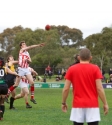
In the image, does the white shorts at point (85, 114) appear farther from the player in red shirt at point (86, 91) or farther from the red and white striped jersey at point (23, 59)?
the red and white striped jersey at point (23, 59)

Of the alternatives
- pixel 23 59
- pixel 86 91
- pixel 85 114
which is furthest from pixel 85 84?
pixel 23 59

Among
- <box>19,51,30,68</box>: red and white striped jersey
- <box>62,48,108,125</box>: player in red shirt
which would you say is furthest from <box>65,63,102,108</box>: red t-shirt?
<box>19,51,30,68</box>: red and white striped jersey

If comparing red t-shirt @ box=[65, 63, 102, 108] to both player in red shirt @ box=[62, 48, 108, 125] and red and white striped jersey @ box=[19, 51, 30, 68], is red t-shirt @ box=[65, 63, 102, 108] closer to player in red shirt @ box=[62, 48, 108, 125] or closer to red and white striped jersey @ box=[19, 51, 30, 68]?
player in red shirt @ box=[62, 48, 108, 125]

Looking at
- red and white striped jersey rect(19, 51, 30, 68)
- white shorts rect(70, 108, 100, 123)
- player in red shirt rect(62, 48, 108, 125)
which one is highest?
red and white striped jersey rect(19, 51, 30, 68)

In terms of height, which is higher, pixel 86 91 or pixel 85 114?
pixel 86 91

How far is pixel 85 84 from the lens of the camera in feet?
24.6

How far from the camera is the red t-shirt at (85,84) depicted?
24.5 ft

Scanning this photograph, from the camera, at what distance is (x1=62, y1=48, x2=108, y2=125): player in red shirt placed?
7477 mm

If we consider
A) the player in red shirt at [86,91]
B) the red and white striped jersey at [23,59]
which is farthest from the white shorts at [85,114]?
the red and white striped jersey at [23,59]

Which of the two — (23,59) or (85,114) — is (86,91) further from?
(23,59)

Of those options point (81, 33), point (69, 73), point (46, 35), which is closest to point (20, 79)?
point (69, 73)

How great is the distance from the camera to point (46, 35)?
236 feet

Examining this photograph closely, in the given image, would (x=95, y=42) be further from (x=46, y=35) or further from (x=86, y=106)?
(x=86, y=106)

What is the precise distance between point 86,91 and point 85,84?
13 cm
